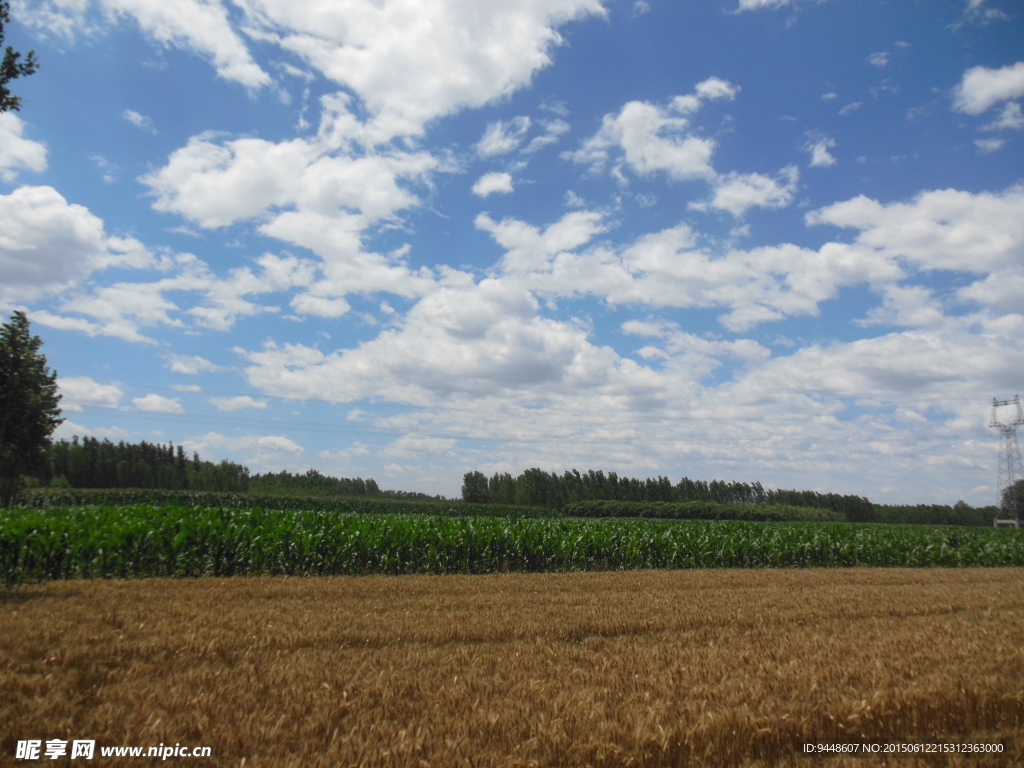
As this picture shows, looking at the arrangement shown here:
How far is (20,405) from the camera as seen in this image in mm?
16312

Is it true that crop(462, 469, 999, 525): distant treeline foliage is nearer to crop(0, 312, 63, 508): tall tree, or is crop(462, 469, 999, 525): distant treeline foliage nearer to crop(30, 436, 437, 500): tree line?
crop(30, 436, 437, 500): tree line

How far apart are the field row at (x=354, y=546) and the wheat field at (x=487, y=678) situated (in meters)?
3.07

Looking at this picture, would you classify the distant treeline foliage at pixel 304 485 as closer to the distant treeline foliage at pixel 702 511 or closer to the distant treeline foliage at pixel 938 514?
the distant treeline foliage at pixel 702 511

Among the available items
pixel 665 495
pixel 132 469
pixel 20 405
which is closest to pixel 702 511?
pixel 665 495

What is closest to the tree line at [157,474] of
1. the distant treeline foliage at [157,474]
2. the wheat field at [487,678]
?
the distant treeline foliage at [157,474]

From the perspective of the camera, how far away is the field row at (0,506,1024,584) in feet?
41.8

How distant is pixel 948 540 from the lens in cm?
2764

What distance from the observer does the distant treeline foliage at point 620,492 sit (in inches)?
3698

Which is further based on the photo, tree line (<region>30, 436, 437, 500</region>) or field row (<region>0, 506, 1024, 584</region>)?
tree line (<region>30, 436, 437, 500</region>)

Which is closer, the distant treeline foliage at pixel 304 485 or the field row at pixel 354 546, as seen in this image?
the field row at pixel 354 546

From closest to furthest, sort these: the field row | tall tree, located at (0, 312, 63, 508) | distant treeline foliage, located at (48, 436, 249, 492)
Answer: the field row
tall tree, located at (0, 312, 63, 508)
distant treeline foliage, located at (48, 436, 249, 492)

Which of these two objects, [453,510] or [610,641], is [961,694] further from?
[453,510]

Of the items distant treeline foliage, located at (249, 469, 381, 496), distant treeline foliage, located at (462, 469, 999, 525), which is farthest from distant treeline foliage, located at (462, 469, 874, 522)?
distant treeline foliage, located at (249, 469, 381, 496)

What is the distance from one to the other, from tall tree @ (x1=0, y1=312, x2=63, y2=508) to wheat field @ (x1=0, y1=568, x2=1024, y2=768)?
7.55 m
